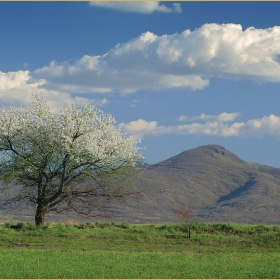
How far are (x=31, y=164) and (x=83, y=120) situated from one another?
5.09 m

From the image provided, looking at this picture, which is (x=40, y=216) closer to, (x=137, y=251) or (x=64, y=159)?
(x=64, y=159)

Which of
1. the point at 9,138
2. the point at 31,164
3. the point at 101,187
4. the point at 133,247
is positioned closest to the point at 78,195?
the point at 101,187

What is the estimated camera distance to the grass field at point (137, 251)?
70.7ft

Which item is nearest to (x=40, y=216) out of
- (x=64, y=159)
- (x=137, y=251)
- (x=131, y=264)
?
(x=64, y=159)

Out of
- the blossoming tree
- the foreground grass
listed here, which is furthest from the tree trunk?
the foreground grass

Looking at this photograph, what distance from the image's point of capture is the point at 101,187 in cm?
3869

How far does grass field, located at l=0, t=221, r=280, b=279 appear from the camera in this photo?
848 inches

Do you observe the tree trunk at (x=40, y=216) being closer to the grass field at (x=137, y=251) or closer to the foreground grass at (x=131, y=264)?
the grass field at (x=137, y=251)

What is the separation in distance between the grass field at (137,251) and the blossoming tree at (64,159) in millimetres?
2271

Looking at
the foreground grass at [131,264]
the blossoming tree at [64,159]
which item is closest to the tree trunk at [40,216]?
the blossoming tree at [64,159]

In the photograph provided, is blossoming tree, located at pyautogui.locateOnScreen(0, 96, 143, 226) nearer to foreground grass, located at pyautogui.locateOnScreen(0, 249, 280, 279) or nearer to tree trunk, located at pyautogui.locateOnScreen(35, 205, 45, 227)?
tree trunk, located at pyautogui.locateOnScreen(35, 205, 45, 227)

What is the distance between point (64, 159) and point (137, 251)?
37.9 ft

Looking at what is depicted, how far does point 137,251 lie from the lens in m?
28.3

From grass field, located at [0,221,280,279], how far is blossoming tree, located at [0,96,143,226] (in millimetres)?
2271
